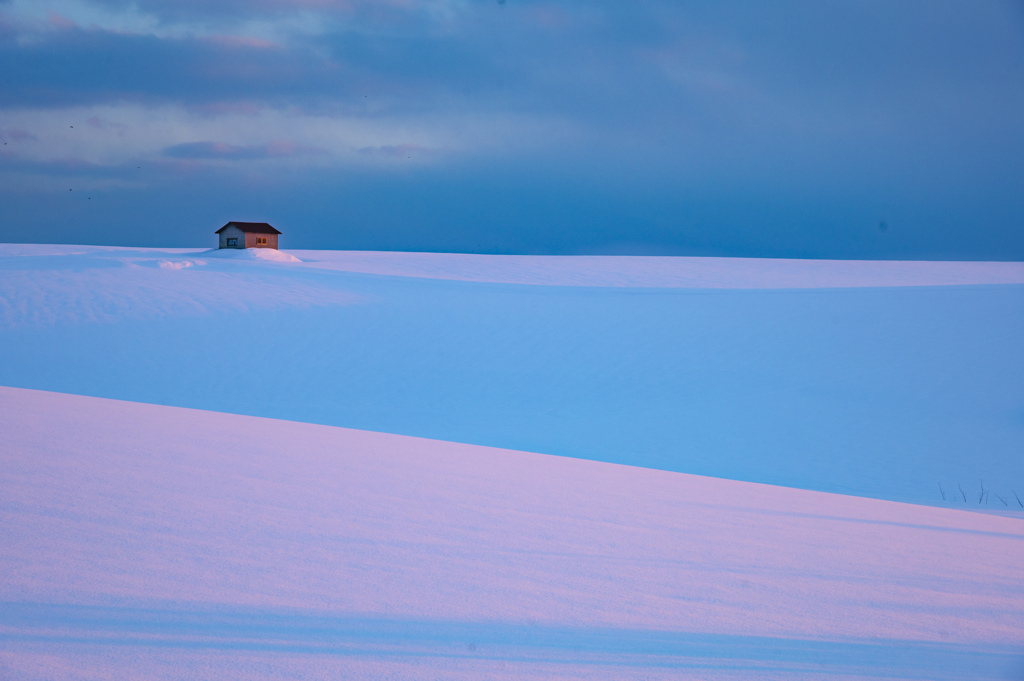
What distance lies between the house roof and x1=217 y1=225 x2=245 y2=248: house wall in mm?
160

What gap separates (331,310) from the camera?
56.4 ft

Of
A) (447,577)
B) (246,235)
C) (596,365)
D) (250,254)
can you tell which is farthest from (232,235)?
(447,577)

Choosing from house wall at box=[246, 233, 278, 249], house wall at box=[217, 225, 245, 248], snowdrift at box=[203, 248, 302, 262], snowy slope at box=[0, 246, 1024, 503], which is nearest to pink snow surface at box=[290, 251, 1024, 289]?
snowdrift at box=[203, 248, 302, 262]

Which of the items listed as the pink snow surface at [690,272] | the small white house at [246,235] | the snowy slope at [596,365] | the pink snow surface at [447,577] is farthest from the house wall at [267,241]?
the pink snow surface at [447,577]

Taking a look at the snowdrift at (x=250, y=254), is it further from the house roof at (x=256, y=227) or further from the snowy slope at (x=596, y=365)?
the snowy slope at (x=596, y=365)

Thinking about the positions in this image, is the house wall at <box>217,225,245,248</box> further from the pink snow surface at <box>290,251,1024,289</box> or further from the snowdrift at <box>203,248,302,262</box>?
the pink snow surface at <box>290,251,1024,289</box>

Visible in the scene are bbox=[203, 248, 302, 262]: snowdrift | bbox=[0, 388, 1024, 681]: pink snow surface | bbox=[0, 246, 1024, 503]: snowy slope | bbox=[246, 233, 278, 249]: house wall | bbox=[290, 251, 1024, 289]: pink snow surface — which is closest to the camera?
bbox=[0, 388, 1024, 681]: pink snow surface

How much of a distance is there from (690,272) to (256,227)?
768 inches

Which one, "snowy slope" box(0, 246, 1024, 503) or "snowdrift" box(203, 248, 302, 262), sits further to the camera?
"snowdrift" box(203, 248, 302, 262)

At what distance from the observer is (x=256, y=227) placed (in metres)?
31.8

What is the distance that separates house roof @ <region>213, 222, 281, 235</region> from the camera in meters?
31.4

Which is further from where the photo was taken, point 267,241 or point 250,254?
point 267,241

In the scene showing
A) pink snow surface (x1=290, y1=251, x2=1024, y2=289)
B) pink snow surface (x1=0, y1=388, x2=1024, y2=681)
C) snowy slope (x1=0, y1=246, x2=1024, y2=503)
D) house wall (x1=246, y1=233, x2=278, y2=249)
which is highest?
house wall (x1=246, y1=233, x2=278, y2=249)

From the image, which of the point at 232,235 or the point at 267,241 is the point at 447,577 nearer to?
the point at 267,241
